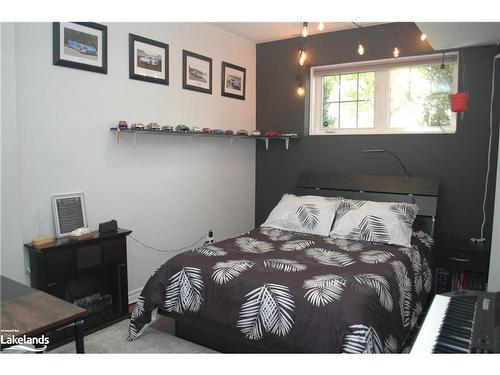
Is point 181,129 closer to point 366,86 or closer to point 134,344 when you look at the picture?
point 134,344

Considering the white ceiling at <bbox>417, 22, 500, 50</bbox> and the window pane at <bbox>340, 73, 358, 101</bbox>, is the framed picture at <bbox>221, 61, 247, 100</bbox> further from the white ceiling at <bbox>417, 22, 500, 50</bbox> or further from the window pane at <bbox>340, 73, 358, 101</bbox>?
the white ceiling at <bbox>417, 22, 500, 50</bbox>

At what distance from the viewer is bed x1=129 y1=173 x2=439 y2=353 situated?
1942mm

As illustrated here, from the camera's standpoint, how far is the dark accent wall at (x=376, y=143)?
335 cm

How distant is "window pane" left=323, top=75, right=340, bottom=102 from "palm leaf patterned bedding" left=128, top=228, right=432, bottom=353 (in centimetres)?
190

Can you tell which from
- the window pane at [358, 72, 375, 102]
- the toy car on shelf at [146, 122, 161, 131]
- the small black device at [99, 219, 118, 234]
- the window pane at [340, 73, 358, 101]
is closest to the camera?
the small black device at [99, 219, 118, 234]

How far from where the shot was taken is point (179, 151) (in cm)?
365

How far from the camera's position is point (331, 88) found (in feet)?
13.9

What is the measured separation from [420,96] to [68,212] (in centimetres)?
330

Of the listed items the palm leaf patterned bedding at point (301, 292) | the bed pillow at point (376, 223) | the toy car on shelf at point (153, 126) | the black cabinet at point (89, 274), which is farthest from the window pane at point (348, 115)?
the black cabinet at point (89, 274)

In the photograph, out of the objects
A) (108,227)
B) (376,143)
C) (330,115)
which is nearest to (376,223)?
(376,143)

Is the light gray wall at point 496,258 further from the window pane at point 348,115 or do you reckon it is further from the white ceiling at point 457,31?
the window pane at point 348,115

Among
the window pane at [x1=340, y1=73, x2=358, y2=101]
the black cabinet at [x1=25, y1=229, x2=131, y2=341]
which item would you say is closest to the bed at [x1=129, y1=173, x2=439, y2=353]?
the black cabinet at [x1=25, y1=229, x2=131, y2=341]

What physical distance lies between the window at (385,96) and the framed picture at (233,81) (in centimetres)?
78
